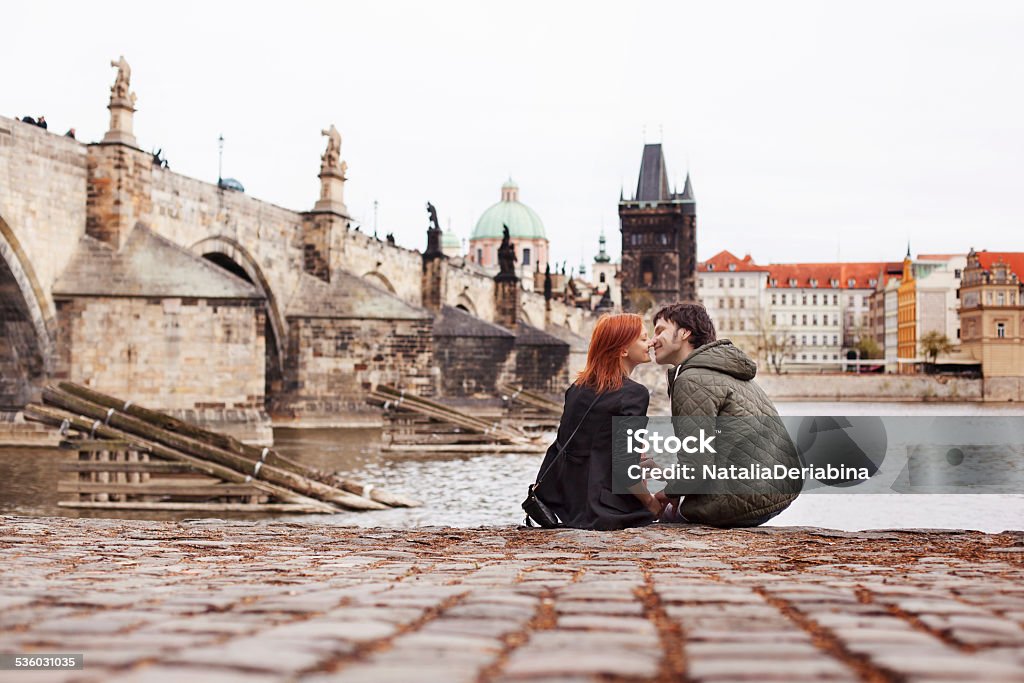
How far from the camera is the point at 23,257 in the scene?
1928cm

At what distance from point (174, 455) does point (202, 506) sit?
598 millimetres

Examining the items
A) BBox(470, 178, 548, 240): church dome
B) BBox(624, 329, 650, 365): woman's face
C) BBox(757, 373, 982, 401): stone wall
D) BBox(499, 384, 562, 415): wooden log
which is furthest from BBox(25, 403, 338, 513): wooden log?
BBox(470, 178, 548, 240): church dome

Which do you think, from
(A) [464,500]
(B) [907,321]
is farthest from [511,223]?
(A) [464,500]

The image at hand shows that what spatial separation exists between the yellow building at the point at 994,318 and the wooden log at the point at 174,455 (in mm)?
69210

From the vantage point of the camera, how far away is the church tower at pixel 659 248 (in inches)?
3600

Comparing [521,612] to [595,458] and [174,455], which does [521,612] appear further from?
[174,455]

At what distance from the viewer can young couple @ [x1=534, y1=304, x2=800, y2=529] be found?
556 cm

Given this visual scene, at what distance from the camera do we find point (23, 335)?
19531 mm

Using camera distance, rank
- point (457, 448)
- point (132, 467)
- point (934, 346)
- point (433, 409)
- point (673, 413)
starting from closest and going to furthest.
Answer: point (673, 413) < point (132, 467) < point (457, 448) < point (433, 409) < point (934, 346)

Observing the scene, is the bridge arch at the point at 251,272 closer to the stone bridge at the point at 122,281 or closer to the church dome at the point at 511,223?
the stone bridge at the point at 122,281

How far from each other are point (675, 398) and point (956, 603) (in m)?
2.56

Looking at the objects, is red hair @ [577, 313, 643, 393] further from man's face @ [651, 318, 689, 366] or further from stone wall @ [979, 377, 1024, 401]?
stone wall @ [979, 377, 1024, 401]

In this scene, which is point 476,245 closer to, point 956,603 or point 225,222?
point 225,222

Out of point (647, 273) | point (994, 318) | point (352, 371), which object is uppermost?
point (647, 273)
